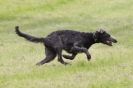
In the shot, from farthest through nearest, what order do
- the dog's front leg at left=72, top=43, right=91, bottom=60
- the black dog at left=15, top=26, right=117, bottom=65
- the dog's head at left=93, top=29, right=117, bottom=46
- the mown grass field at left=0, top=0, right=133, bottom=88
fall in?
the dog's head at left=93, top=29, right=117, bottom=46, the black dog at left=15, top=26, right=117, bottom=65, the dog's front leg at left=72, top=43, right=91, bottom=60, the mown grass field at left=0, top=0, right=133, bottom=88

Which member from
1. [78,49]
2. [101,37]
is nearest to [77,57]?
[101,37]

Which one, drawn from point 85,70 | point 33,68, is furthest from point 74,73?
point 33,68

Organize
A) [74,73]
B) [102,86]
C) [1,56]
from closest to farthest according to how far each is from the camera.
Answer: [102,86]
[74,73]
[1,56]

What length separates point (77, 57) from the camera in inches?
803

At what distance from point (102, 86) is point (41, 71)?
10.8 feet

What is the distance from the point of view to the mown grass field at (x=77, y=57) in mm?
14727

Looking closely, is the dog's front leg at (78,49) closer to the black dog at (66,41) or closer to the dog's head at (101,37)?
the black dog at (66,41)

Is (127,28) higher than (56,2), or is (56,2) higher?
(127,28)

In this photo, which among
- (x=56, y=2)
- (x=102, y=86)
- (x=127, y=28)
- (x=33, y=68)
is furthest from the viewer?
(x=56, y=2)

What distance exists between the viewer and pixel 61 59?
17938mm

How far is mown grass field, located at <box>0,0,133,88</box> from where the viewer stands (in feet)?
48.3

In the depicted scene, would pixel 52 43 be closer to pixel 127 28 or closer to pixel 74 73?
pixel 74 73

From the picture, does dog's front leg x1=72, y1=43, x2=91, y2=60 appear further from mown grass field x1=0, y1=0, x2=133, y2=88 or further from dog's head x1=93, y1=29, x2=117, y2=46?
dog's head x1=93, y1=29, x2=117, y2=46

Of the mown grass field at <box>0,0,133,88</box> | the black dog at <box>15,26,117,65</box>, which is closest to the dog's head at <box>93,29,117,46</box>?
the black dog at <box>15,26,117,65</box>
